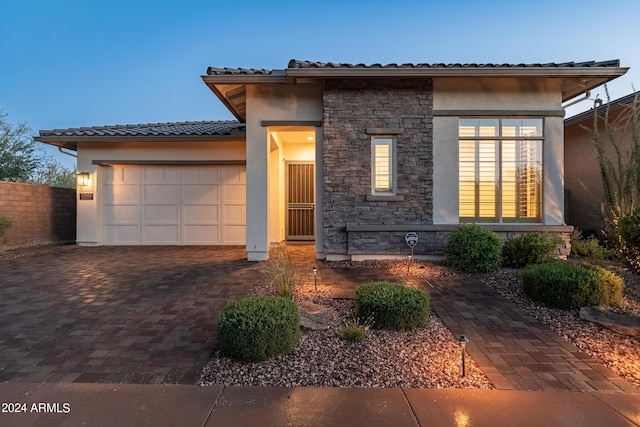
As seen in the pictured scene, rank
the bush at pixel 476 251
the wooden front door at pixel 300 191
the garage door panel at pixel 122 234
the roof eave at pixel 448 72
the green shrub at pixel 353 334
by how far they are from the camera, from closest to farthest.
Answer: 1. the green shrub at pixel 353 334
2. the bush at pixel 476 251
3. the roof eave at pixel 448 72
4. the garage door panel at pixel 122 234
5. the wooden front door at pixel 300 191

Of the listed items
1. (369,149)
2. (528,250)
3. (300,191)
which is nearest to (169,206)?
(300,191)

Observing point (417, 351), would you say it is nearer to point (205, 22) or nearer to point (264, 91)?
point (264, 91)

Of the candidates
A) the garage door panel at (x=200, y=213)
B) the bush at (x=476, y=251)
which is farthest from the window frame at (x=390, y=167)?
the garage door panel at (x=200, y=213)

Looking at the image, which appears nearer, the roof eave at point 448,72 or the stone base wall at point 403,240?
the roof eave at point 448,72

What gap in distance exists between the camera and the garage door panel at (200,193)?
1061 cm

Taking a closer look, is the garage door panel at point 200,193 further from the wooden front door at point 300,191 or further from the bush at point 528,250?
the bush at point 528,250

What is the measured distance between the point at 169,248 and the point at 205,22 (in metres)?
12.2

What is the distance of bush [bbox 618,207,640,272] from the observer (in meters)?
5.02

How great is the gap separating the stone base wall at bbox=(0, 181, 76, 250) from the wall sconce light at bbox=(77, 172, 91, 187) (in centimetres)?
146

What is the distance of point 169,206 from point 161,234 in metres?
0.92

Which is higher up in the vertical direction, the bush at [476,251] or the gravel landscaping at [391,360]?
the bush at [476,251]

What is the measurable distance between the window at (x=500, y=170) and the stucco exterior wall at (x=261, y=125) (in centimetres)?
358

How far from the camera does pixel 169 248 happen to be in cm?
1007

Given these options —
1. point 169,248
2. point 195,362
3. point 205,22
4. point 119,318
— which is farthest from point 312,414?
point 205,22
